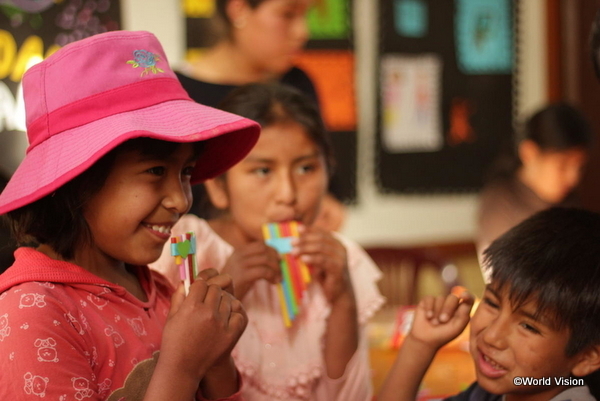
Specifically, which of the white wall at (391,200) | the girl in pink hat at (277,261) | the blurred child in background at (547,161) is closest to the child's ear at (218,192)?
the girl in pink hat at (277,261)

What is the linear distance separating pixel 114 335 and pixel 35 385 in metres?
0.15

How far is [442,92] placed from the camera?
4.05 metres

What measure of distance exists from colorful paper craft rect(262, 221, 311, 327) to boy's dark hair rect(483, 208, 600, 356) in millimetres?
425

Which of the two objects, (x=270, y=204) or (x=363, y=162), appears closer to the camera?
(x=270, y=204)

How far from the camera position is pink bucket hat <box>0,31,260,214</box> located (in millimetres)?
948

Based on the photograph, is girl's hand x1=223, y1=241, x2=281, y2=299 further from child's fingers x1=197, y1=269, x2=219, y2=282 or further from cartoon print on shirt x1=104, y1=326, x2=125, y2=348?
cartoon print on shirt x1=104, y1=326, x2=125, y2=348

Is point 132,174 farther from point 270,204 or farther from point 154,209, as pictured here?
point 270,204

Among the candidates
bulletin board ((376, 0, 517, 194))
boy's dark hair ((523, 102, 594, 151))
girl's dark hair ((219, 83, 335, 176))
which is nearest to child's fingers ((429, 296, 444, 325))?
girl's dark hair ((219, 83, 335, 176))

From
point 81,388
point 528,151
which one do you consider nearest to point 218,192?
point 81,388

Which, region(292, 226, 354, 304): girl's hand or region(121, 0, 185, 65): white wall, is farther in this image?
region(121, 0, 185, 65): white wall

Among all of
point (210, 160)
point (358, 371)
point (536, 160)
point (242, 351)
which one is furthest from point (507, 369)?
point (536, 160)

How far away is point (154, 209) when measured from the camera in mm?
1001

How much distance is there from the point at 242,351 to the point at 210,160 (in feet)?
1.34

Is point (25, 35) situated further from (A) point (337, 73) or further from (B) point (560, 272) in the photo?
(B) point (560, 272)
